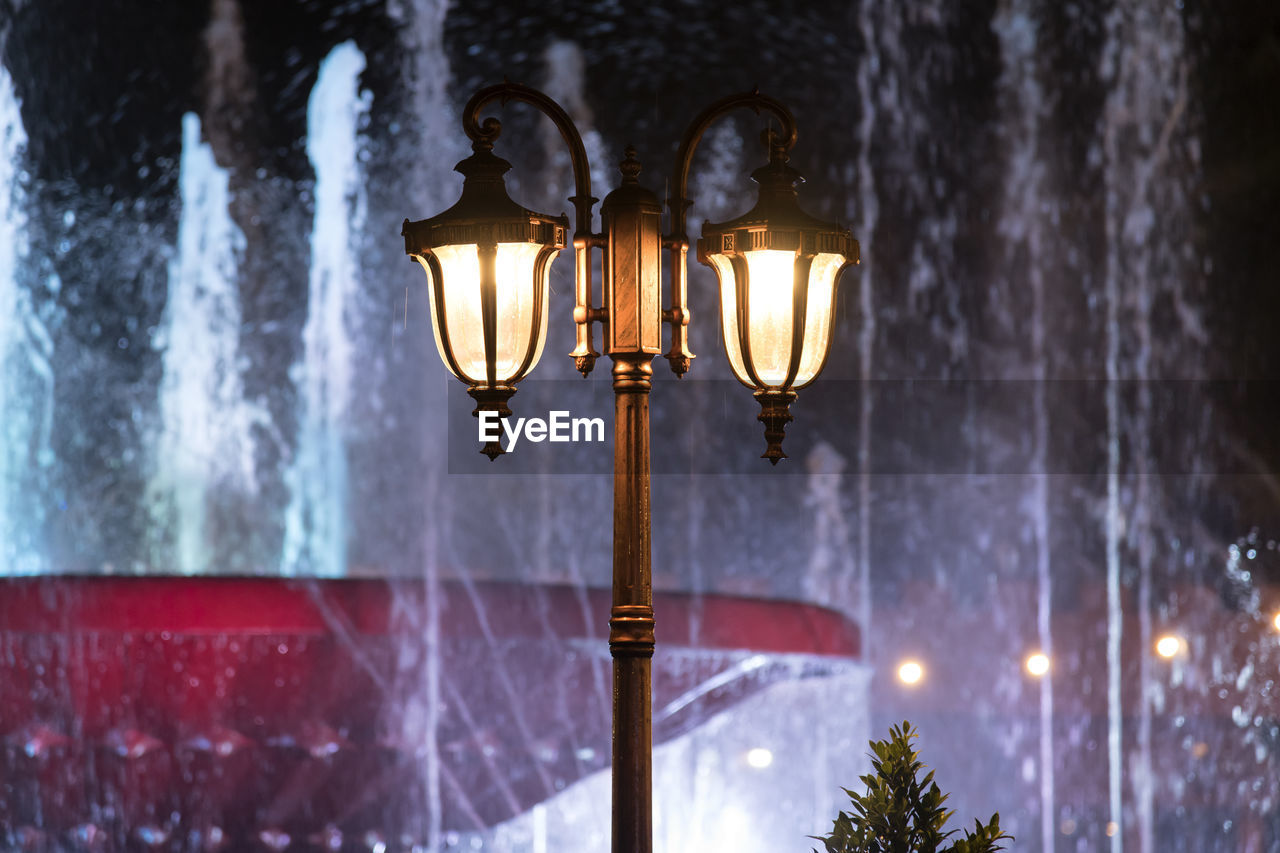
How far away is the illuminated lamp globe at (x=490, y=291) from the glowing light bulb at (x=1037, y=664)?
849 inches

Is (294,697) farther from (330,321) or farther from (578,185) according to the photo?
(330,321)

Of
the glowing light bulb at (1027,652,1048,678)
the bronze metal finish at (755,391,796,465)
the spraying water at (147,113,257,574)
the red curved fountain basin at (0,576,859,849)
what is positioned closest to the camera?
the bronze metal finish at (755,391,796,465)

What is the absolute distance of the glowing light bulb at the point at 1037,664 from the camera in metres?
24.0

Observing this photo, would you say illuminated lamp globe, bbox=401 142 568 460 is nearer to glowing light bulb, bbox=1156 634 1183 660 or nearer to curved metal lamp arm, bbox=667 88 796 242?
curved metal lamp arm, bbox=667 88 796 242

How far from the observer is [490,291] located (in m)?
3.59

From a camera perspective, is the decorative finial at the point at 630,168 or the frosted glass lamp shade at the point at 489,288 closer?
the frosted glass lamp shade at the point at 489,288

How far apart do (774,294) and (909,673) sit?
2080 centimetres

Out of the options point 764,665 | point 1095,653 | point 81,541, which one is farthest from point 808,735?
point 764,665

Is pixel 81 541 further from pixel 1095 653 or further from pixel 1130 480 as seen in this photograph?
pixel 1130 480

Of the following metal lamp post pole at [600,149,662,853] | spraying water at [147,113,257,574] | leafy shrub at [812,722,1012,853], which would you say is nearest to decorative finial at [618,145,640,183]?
metal lamp post pole at [600,149,662,853]

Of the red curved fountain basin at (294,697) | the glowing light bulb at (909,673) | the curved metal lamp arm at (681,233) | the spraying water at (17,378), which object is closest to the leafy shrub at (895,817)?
the curved metal lamp arm at (681,233)

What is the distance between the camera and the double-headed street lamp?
3.55 meters

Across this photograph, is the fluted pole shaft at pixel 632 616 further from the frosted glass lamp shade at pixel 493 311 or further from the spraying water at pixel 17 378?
the spraying water at pixel 17 378

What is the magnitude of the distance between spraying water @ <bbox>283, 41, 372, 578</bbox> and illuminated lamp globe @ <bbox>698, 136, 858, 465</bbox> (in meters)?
14.3
